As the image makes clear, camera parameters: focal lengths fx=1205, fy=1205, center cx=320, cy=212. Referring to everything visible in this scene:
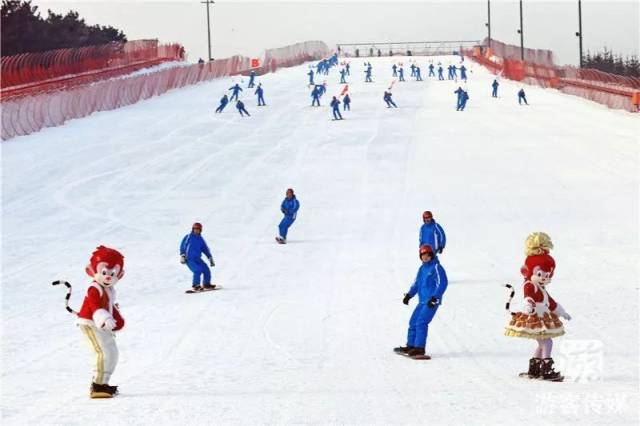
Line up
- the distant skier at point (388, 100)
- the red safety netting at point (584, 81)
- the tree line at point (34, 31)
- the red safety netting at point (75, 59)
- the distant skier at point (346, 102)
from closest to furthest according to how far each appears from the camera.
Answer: the red safety netting at point (75, 59)
the red safety netting at point (584, 81)
the distant skier at point (346, 102)
the distant skier at point (388, 100)
the tree line at point (34, 31)

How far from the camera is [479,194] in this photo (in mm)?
29672

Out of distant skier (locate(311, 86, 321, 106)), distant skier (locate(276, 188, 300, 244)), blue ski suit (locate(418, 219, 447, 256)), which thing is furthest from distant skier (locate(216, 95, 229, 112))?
blue ski suit (locate(418, 219, 447, 256))

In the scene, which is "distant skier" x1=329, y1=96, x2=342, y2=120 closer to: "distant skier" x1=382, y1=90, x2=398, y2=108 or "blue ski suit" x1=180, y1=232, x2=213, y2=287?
"distant skier" x1=382, y1=90, x2=398, y2=108

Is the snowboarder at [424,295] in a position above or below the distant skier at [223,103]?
below

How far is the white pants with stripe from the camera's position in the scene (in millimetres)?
10406

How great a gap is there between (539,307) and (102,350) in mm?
3868

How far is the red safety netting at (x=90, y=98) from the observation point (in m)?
43.1

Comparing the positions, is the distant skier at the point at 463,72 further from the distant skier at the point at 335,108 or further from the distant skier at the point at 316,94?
the distant skier at the point at 335,108

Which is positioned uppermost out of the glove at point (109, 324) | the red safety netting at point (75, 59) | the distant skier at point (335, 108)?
the red safety netting at point (75, 59)

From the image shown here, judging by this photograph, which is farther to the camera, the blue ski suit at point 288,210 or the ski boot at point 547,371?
the blue ski suit at point 288,210

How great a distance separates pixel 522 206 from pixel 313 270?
893 centimetres

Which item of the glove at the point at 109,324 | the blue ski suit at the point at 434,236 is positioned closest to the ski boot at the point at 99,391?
the glove at the point at 109,324

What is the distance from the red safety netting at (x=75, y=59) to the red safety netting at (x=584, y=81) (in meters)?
23.1

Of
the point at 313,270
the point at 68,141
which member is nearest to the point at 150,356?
the point at 313,270
